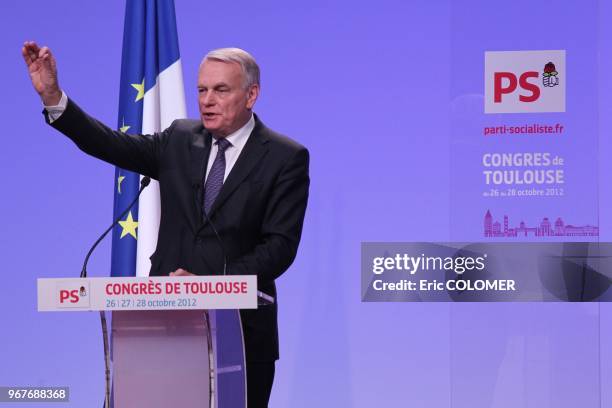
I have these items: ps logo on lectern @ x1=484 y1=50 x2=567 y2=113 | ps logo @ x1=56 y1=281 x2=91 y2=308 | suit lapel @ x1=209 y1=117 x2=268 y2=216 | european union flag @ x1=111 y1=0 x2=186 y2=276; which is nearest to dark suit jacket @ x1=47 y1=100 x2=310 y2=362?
suit lapel @ x1=209 y1=117 x2=268 y2=216

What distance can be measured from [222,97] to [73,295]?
0.85 metres

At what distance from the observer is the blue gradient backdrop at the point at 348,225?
5078 mm

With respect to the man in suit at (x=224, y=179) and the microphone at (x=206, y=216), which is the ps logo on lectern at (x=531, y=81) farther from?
the microphone at (x=206, y=216)

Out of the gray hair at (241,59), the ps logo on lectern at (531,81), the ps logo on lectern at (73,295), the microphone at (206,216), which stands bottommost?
the ps logo on lectern at (73,295)

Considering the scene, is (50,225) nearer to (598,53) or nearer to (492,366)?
(492,366)

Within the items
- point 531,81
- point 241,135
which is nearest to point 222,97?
point 241,135

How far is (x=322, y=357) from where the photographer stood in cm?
521

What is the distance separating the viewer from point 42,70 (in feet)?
8.66

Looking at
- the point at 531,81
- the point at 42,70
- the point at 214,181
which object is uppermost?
the point at 531,81

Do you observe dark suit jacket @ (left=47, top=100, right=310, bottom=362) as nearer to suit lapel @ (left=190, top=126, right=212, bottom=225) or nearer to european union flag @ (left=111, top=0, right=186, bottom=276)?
suit lapel @ (left=190, top=126, right=212, bottom=225)

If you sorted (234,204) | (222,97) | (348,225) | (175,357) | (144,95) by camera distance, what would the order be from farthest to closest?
1. (348,225)
2. (144,95)
3. (222,97)
4. (234,204)
5. (175,357)

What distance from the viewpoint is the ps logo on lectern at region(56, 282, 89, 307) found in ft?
7.61

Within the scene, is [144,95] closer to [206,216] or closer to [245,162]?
[245,162]

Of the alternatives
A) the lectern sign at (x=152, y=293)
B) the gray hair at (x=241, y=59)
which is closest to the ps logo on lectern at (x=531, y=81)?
the gray hair at (x=241, y=59)
